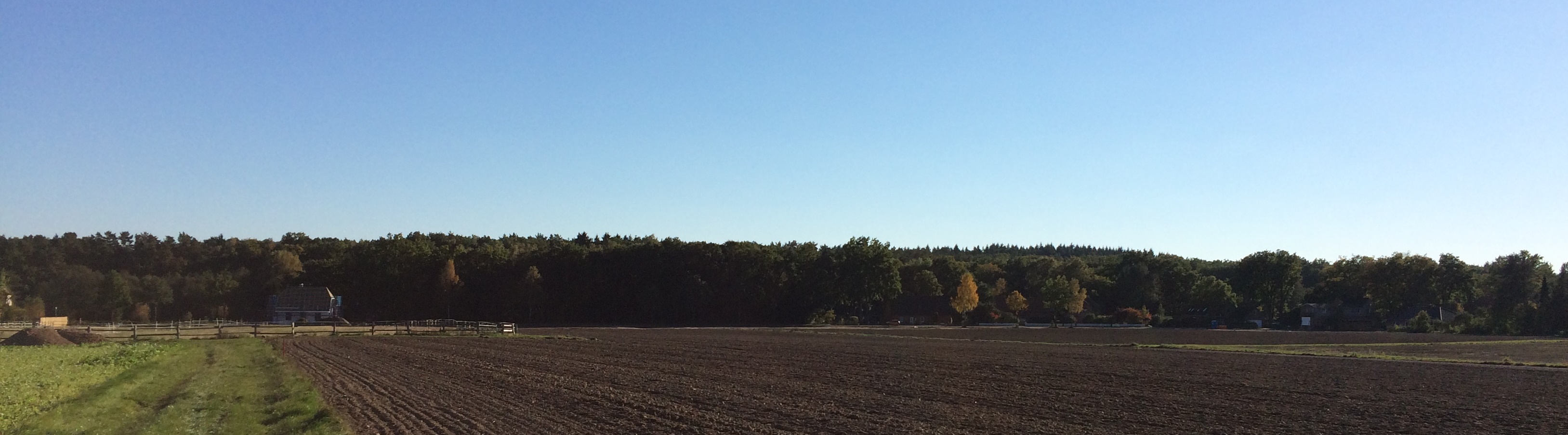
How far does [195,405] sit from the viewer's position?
21.2m

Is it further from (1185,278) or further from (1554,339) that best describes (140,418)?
(1185,278)

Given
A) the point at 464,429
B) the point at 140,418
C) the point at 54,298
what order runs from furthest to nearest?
the point at 54,298 < the point at 140,418 < the point at 464,429

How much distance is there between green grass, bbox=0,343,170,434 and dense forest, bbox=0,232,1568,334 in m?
63.4

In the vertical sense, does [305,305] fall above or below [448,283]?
below

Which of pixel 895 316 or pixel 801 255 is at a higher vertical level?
pixel 801 255

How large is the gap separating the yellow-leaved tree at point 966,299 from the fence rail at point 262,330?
65.0m

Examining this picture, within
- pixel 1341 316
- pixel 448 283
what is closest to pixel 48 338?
pixel 448 283

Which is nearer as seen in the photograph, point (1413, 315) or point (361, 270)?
point (361, 270)

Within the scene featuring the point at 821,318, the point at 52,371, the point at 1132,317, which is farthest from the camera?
the point at 1132,317

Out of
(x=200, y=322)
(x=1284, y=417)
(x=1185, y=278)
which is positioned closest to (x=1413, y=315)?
A: (x=1185, y=278)

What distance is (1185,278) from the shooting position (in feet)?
445

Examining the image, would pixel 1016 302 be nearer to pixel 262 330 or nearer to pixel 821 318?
pixel 821 318

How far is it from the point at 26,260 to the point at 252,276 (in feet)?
133

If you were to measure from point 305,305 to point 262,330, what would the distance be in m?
44.0
